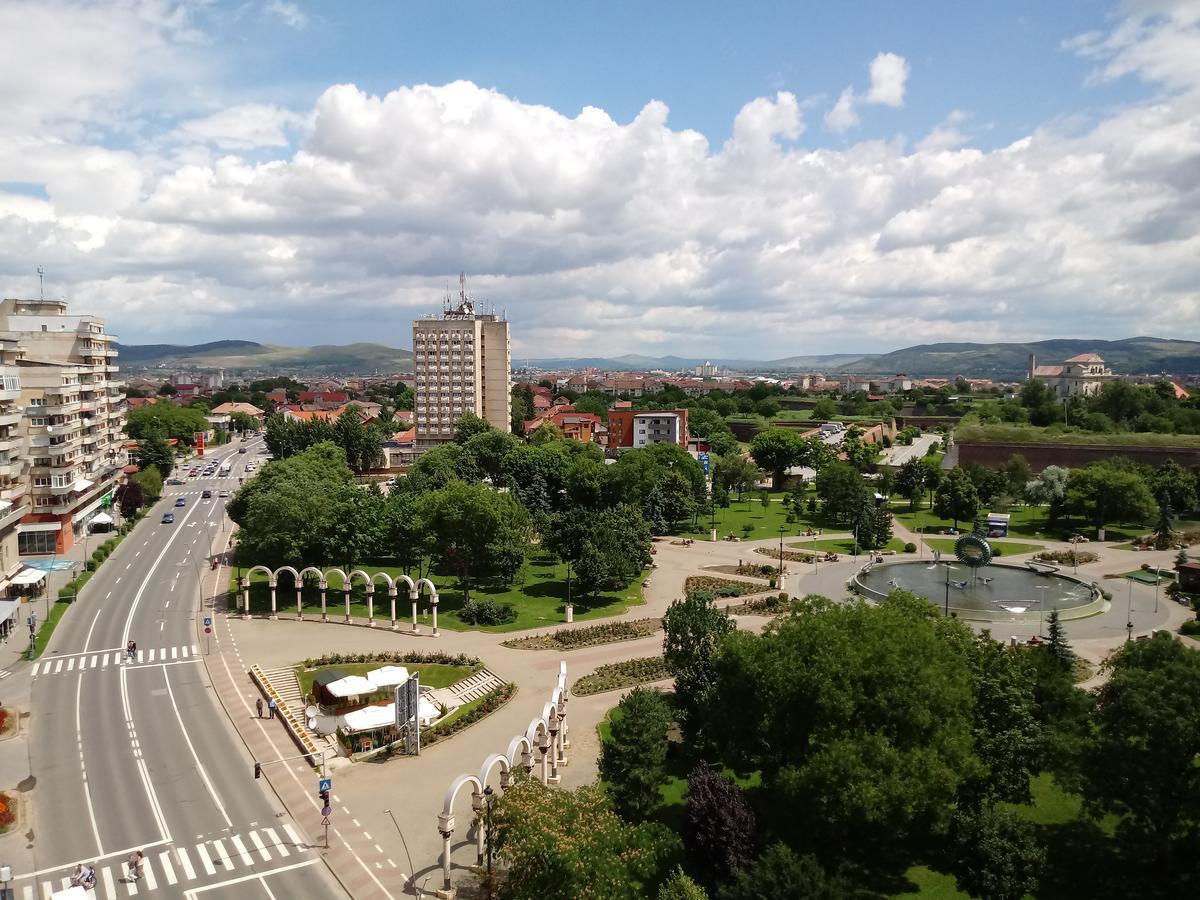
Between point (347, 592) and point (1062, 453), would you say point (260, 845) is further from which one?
point (1062, 453)

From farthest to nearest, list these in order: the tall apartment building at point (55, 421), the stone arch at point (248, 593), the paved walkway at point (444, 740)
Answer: the tall apartment building at point (55, 421), the stone arch at point (248, 593), the paved walkway at point (444, 740)

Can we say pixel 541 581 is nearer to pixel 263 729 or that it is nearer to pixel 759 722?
pixel 263 729

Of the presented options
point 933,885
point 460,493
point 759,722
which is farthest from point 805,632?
point 460,493

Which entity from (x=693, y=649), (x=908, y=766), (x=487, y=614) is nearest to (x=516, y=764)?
(x=693, y=649)

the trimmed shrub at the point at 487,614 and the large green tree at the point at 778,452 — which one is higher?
the large green tree at the point at 778,452

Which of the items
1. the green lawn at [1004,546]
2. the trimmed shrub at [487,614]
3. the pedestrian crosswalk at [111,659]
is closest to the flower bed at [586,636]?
the trimmed shrub at [487,614]

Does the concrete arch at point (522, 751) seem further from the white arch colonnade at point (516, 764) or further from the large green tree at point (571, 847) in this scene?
the large green tree at point (571, 847)

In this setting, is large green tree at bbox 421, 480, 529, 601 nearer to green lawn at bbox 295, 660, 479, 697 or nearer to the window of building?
green lawn at bbox 295, 660, 479, 697

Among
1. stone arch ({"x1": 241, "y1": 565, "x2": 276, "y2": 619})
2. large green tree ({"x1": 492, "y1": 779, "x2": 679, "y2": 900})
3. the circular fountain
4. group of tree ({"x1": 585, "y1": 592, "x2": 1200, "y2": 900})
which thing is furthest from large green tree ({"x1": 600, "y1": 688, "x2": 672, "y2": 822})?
stone arch ({"x1": 241, "y1": 565, "x2": 276, "y2": 619})
